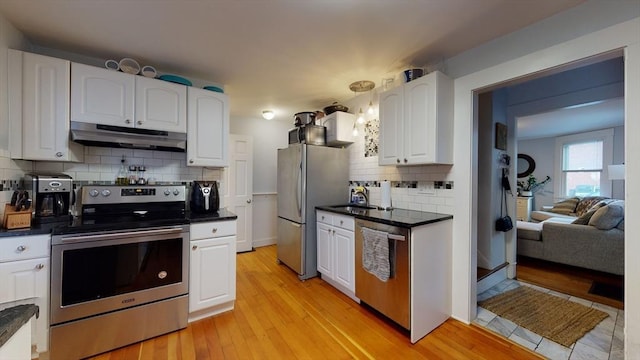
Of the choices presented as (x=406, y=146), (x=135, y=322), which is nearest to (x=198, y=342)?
(x=135, y=322)

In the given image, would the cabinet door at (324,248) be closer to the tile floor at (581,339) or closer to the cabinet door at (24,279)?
the tile floor at (581,339)

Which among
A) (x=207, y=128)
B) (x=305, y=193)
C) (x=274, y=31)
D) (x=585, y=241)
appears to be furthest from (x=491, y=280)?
(x=207, y=128)

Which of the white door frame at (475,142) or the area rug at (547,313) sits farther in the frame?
the area rug at (547,313)

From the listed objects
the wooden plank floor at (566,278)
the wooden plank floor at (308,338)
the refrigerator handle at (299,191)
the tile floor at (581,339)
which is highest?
the refrigerator handle at (299,191)

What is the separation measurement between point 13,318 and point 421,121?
2.48 meters

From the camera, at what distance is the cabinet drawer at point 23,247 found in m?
1.53

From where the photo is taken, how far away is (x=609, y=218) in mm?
3061

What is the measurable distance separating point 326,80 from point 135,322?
2800 mm

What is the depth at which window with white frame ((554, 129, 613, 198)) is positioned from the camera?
5484 millimetres

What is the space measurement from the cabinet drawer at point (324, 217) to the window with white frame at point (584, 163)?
6.66 m

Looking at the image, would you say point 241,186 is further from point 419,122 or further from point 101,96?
point 419,122

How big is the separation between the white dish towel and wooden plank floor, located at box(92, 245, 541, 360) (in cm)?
46

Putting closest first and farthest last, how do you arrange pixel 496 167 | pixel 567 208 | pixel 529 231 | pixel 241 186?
pixel 496 167, pixel 529 231, pixel 241 186, pixel 567 208

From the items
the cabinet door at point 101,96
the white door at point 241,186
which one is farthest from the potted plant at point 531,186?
the cabinet door at point 101,96
